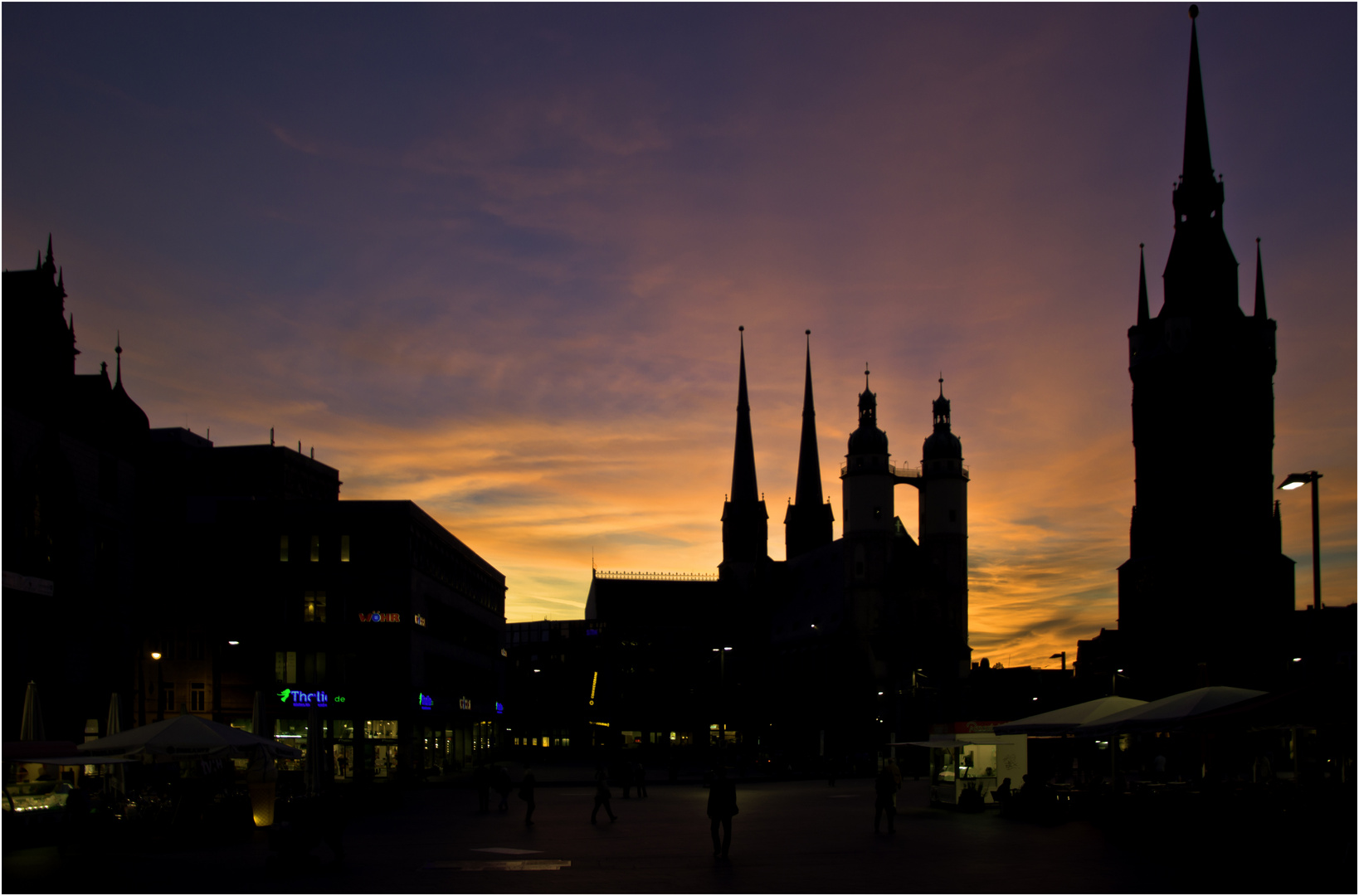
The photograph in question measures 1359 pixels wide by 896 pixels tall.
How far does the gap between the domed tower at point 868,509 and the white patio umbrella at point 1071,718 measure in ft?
336

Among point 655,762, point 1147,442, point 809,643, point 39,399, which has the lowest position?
point 655,762

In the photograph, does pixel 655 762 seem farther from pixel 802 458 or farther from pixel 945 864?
pixel 945 864

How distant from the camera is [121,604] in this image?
51.5m

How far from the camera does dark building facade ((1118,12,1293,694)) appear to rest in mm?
120500

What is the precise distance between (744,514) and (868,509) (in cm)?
3568

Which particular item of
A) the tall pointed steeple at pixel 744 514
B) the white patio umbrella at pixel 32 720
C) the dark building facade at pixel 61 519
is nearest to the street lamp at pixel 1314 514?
the white patio umbrella at pixel 32 720

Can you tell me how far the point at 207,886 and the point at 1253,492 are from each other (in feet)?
405

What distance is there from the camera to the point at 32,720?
31.6 m

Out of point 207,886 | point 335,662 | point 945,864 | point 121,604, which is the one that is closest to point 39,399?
point 121,604

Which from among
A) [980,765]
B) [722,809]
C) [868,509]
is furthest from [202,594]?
[868,509]

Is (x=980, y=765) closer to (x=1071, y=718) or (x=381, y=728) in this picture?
(x=1071, y=718)

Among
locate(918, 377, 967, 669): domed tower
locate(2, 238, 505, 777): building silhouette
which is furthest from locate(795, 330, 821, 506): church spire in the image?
locate(2, 238, 505, 777): building silhouette

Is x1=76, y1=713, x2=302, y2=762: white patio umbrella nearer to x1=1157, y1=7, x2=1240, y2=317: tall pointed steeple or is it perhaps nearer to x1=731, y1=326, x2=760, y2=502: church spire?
x1=1157, y1=7, x2=1240, y2=317: tall pointed steeple

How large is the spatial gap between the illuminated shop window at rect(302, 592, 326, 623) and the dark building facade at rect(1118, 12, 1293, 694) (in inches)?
3333
